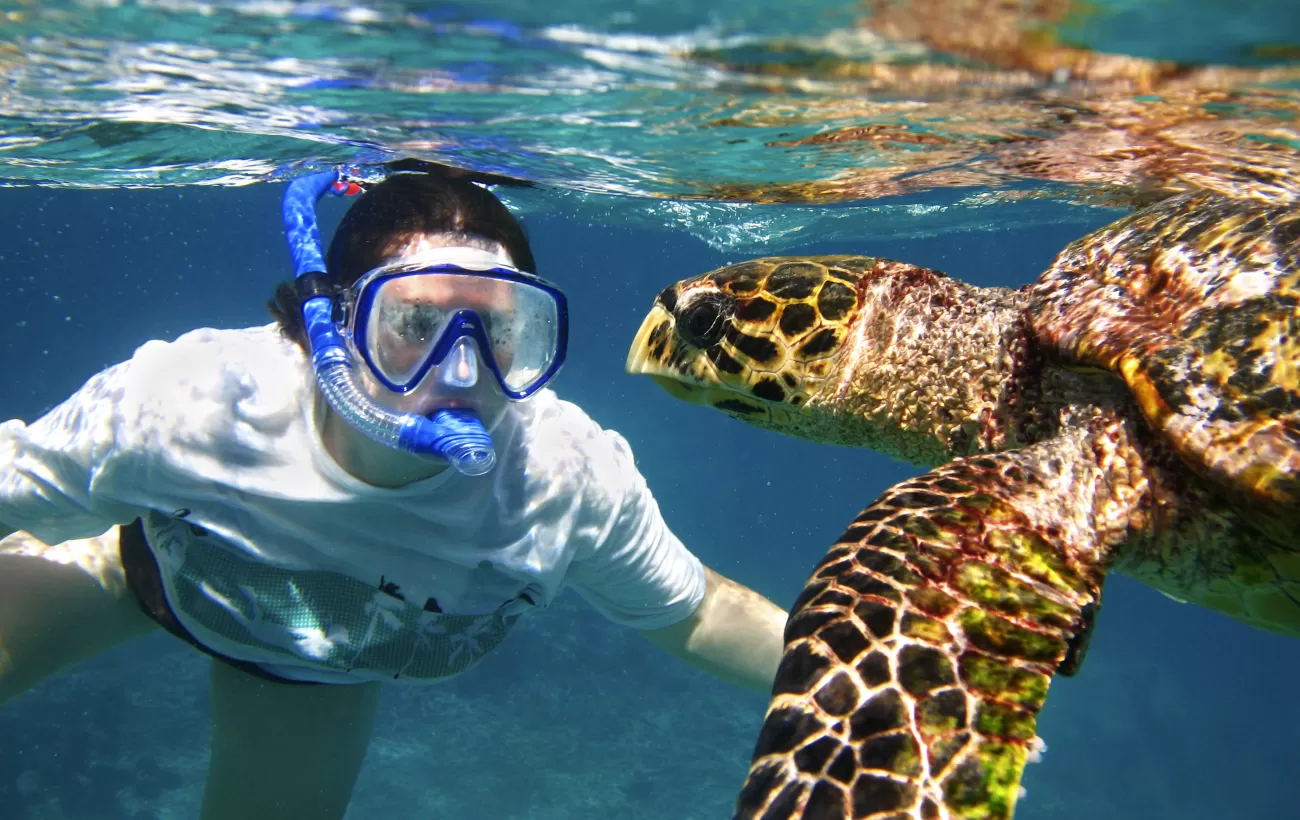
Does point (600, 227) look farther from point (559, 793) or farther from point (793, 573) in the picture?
point (559, 793)

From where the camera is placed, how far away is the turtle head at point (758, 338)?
2455 mm

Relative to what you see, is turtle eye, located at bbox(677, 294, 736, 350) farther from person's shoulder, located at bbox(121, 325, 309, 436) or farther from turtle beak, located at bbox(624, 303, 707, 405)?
person's shoulder, located at bbox(121, 325, 309, 436)

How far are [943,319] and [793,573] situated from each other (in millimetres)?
18647

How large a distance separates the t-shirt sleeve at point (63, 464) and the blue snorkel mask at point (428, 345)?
2.08ft

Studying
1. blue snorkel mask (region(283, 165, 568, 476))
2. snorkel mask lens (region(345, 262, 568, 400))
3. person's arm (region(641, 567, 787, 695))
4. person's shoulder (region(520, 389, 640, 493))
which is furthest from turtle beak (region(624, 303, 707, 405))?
person's arm (region(641, 567, 787, 695))

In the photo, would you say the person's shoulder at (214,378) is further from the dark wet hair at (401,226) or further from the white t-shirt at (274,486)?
the dark wet hair at (401,226)

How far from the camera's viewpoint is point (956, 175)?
6.91 meters

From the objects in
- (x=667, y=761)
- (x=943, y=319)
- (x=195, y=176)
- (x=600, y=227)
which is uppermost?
(x=943, y=319)

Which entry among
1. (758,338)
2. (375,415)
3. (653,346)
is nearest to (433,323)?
(375,415)

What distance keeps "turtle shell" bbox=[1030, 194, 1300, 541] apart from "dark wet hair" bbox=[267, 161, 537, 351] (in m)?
1.68

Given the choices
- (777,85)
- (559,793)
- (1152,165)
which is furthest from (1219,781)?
(777,85)

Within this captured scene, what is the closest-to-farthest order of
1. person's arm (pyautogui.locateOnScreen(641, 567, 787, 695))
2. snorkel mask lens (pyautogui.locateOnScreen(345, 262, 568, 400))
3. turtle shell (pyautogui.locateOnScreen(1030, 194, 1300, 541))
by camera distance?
1. turtle shell (pyautogui.locateOnScreen(1030, 194, 1300, 541))
2. snorkel mask lens (pyautogui.locateOnScreen(345, 262, 568, 400))
3. person's arm (pyautogui.locateOnScreen(641, 567, 787, 695))

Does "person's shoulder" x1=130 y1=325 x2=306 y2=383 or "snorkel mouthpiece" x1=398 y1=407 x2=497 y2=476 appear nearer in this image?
"snorkel mouthpiece" x1=398 y1=407 x2=497 y2=476

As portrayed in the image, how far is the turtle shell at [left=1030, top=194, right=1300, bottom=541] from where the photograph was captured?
Answer: 1587mm
